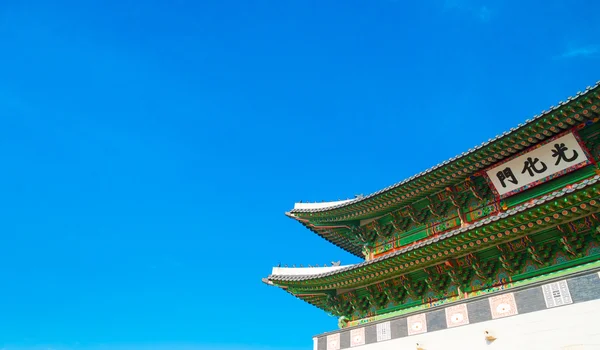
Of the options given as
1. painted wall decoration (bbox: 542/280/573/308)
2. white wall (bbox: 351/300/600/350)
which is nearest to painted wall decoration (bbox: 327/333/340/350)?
white wall (bbox: 351/300/600/350)

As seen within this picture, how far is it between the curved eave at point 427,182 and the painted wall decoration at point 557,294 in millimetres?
5241

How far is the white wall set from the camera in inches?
376

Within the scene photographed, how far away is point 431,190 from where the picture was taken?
658 inches

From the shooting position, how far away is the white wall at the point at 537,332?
954 centimetres

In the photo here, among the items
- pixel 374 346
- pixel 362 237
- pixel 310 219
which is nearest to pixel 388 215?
pixel 362 237

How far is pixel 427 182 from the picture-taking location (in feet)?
53.5

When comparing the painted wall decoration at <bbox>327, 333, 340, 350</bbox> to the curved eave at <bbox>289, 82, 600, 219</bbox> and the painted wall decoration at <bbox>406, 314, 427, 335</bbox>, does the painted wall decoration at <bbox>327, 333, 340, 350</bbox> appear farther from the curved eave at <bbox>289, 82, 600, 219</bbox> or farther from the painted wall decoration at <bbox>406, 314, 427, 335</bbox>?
the curved eave at <bbox>289, 82, 600, 219</bbox>

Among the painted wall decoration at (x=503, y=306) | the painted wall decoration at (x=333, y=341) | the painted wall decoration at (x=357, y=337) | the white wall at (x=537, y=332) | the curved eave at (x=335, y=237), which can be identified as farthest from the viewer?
the curved eave at (x=335, y=237)

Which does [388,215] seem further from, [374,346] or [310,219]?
[374,346]

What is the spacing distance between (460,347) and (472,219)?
551 centimetres

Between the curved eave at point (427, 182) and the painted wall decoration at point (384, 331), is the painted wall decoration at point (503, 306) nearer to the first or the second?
the painted wall decoration at point (384, 331)

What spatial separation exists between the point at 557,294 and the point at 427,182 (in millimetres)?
6678

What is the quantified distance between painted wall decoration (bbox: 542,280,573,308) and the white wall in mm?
146

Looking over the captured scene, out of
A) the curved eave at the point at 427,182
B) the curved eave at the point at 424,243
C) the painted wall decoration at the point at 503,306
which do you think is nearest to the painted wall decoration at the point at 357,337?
the curved eave at the point at 424,243
